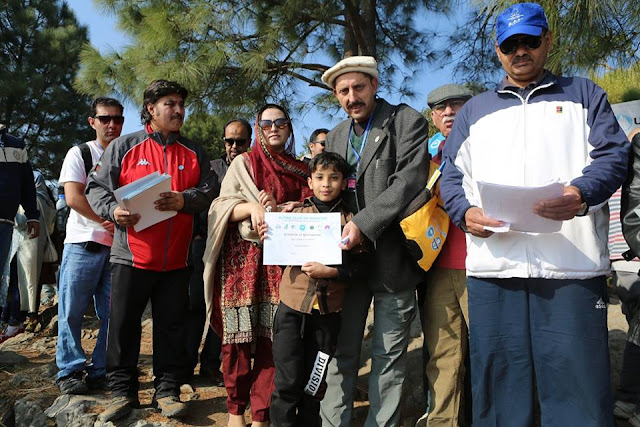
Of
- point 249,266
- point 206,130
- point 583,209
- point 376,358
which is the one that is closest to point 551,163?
point 583,209

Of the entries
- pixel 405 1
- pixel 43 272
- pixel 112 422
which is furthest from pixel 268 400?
pixel 405 1

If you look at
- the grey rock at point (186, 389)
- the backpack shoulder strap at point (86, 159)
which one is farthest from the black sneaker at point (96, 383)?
the backpack shoulder strap at point (86, 159)

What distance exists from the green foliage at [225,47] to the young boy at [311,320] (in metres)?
3.59

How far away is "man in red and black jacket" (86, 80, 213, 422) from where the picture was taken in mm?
3154

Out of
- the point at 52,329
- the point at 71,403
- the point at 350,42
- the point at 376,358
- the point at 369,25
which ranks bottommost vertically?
the point at 71,403

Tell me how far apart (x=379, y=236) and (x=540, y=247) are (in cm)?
82

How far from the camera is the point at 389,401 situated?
2.63 metres

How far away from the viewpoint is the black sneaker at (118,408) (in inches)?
121

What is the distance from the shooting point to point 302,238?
2.63 metres

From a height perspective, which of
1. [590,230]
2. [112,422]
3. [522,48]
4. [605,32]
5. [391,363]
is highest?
[605,32]

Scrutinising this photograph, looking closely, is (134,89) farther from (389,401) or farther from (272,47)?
(389,401)

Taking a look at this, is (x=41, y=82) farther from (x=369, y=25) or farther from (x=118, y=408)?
(x=118, y=408)

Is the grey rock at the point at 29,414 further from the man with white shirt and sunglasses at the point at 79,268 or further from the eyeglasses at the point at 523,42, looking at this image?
the eyeglasses at the point at 523,42

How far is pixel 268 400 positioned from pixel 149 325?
11.9ft
